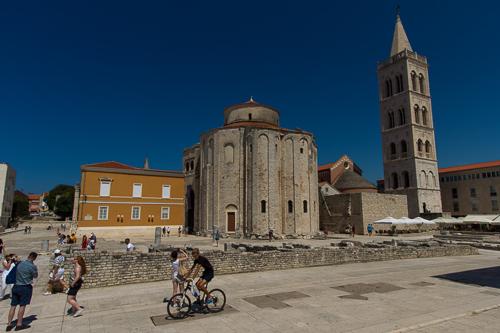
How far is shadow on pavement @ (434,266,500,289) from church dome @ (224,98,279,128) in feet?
95.7

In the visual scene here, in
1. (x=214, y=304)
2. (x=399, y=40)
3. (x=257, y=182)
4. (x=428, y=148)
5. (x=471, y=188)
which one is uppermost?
(x=399, y=40)

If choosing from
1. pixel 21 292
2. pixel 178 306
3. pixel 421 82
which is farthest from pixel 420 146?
pixel 21 292

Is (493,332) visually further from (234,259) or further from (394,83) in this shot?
(394,83)

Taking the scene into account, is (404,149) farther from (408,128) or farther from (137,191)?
(137,191)

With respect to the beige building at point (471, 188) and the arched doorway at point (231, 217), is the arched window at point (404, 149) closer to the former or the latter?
the beige building at point (471, 188)

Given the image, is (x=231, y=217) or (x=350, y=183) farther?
(x=350, y=183)

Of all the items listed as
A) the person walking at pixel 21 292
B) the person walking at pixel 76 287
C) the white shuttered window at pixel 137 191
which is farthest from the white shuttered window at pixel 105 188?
the person walking at pixel 21 292

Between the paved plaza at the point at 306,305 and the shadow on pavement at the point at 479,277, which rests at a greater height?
the paved plaza at the point at 306,305

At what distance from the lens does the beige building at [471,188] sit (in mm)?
59281

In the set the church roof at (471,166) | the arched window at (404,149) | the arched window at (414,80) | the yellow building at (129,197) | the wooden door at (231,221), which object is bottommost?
the wooden door at (231,221)

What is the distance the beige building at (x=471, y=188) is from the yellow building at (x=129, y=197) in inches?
2268

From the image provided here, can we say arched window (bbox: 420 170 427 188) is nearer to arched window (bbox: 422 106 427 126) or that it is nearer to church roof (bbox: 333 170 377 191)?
church roof (bbox: 333 170 377 191)

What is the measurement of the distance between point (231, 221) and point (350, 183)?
28275mm

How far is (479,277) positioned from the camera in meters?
13.2
